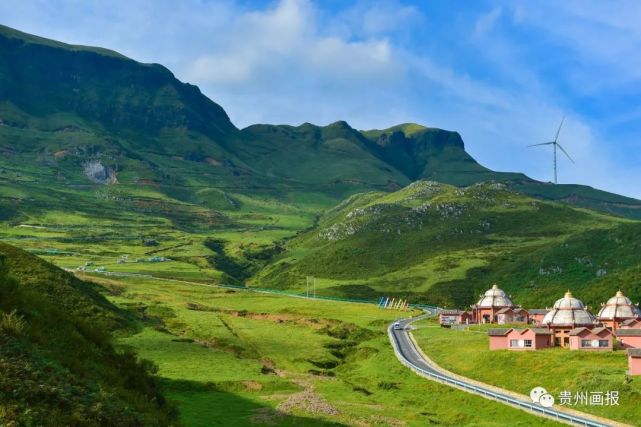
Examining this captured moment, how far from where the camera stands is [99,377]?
3775 centimetres

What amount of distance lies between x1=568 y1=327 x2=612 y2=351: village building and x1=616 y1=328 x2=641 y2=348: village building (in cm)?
495

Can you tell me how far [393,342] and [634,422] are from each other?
5976cm

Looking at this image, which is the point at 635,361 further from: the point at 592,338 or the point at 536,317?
the point at 536,317

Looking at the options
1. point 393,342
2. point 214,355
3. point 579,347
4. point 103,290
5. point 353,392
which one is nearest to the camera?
point 353,392

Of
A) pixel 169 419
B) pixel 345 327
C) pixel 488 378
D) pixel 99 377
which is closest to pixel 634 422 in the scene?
pixel 488 378

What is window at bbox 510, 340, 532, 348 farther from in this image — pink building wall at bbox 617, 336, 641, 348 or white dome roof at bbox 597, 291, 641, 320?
white dome roof at bbox 597, 291, 641, 320

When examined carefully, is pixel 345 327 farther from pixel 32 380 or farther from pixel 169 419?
pixel 32 380

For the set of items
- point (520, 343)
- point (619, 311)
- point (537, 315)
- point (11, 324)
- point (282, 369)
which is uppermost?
point (11, 324)

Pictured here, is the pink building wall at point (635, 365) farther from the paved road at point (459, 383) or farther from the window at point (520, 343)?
the window at point (520, 343)

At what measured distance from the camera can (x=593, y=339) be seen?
351 feet

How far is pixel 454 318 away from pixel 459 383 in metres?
75.0

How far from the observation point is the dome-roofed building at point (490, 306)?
16425 cm

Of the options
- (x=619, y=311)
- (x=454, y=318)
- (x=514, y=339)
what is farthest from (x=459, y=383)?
(x=454, y=318)

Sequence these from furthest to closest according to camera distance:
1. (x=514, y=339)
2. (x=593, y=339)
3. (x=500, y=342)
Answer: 1. (x=500, y=342)
2. (x=514, y=339)
3. (x=593, y=339)
